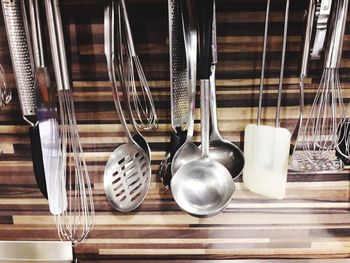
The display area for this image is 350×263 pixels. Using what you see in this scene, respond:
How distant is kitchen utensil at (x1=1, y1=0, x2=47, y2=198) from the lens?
2.26ft

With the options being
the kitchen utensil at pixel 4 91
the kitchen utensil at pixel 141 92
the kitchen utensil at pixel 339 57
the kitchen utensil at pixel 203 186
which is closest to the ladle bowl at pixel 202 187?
the kitchen utensil at pixel 203 186

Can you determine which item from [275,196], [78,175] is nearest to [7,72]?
[78,175]

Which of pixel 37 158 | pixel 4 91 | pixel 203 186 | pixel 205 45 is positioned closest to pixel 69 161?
pixel 37 158

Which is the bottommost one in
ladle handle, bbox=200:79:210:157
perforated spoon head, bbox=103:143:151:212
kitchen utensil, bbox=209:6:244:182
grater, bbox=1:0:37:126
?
perforated spoon head, bbox=103:143:151:212

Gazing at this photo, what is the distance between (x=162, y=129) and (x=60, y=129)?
21 cm

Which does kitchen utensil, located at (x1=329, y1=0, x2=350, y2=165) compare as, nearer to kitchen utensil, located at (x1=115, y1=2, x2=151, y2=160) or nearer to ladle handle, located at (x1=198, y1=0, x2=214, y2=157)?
ladle handle, located at (x1=198, y1=0, x2=214, y2=157)

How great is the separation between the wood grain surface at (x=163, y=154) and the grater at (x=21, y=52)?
8 cm

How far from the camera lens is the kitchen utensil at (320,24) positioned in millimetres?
659

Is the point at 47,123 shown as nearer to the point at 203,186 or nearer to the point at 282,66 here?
the point at 203,186

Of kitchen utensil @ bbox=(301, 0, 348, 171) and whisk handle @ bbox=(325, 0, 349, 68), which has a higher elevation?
whisk handle @ bbox=(325, 0, 349, 68)

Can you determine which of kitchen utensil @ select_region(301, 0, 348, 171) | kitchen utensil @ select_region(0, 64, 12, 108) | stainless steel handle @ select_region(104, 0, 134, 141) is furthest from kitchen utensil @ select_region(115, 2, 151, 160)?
kitchen utensil @ select_region(301, 0, 348, 171)

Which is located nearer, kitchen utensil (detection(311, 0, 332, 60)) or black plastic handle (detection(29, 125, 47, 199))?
kitchen utensil (detection(311, 0, 332, 60))

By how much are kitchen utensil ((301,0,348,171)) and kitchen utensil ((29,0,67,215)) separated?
0.50 metres

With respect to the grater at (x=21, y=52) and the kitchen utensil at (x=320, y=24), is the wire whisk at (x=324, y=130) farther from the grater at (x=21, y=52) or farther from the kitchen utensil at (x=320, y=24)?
the grater at (x=21, y=52)
